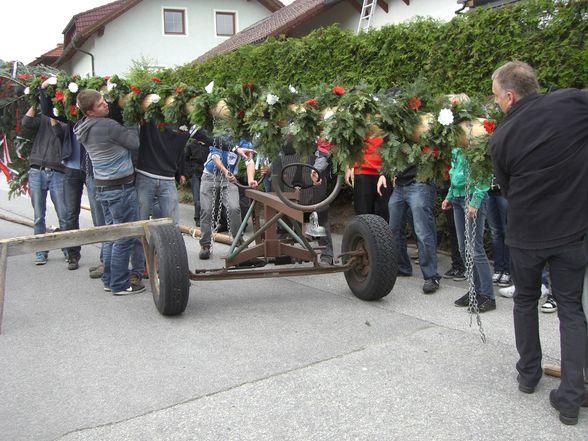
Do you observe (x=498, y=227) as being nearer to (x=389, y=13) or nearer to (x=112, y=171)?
(x=112, y=171)

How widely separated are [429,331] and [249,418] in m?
2.05

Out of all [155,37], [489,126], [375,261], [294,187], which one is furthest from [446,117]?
[155,37]

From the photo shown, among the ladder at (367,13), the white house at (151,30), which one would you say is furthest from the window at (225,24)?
the ladder at (367,13)

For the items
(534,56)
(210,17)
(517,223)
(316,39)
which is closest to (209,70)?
(316,39)

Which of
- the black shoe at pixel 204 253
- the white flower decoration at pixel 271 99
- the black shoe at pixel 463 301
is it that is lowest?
the black shoe at pixel 463 301

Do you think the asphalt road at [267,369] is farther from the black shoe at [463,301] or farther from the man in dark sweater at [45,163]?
the man in dark sweater at [45,163]

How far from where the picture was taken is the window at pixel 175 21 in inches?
1120

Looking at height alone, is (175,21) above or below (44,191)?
above

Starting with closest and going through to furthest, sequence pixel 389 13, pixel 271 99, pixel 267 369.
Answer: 1. pixel 267 369
2. pixel 271 99
3. pixel 389 13

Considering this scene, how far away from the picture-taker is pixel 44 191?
25.2 ft

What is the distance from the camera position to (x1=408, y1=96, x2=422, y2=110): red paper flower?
417 centimetres

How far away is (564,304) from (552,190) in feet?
2.24

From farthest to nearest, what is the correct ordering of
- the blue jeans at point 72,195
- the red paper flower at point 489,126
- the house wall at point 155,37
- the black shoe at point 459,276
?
the house wall at point 155,37 → the blue jeans at point 72,195 → the black shoe at point 459,276 → the red paper flower at point 489,126

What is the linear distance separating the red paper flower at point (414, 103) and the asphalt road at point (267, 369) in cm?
182
